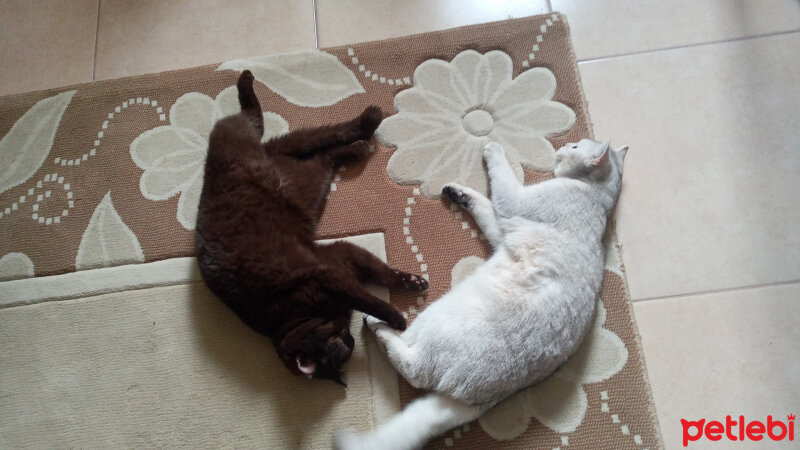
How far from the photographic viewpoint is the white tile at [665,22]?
5.79 feet

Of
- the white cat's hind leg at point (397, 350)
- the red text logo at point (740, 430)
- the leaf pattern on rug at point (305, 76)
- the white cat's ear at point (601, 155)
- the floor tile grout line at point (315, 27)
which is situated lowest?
the red text logo at point (740, 430)

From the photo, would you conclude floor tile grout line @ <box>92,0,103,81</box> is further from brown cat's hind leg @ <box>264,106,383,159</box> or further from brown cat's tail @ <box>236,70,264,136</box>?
brown cat's hind leg @ <box>264,106,383,159</box>

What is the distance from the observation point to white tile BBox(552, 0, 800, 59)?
5.79 feet

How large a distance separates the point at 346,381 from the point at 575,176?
900mm

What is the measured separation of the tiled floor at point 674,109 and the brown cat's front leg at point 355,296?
759 millimetres

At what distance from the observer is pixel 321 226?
5.34 feet

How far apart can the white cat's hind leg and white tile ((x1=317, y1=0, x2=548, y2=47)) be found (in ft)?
3.42

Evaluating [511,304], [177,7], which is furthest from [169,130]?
[511,304]

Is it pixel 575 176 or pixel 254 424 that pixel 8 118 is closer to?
pixel 254 424

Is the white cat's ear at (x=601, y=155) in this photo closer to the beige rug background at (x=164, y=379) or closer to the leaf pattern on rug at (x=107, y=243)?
the beige rug background at (x=164, y=379)

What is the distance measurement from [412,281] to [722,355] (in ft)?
3.06

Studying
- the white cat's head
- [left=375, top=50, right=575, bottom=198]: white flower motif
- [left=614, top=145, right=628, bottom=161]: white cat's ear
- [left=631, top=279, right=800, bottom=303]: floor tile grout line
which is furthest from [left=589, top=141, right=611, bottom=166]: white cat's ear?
[left=631, top=279, right=800, bottom=303]: floor tile grout line

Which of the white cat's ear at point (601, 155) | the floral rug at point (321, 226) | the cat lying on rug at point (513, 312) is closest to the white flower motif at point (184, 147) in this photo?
the floral rug at point (321, 226)

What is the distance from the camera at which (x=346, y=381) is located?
58.2 inches
